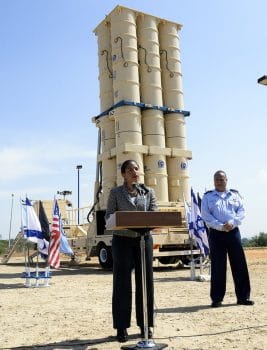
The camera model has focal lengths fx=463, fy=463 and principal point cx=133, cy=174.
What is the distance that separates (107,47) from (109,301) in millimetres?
10693

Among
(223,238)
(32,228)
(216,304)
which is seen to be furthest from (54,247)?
(216,304)

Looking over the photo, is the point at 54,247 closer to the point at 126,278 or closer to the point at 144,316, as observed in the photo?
the point at 126,278

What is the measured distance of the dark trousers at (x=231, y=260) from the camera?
248 inches

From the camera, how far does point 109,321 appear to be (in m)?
5.35

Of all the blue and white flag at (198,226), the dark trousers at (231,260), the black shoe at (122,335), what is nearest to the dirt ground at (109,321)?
→ the black shoe at (122,335)

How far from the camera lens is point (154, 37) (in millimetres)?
15320

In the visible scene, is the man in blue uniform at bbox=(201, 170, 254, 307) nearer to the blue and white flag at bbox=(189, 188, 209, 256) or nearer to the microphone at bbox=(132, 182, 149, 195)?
the microphone at bbox=(132, 182, 149, 195)

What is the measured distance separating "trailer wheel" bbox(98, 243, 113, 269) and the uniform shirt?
24.1 ft

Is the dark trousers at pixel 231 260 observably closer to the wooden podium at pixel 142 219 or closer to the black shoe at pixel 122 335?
the black shoe at pixel 122 335

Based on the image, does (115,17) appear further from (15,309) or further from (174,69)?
(15,309)

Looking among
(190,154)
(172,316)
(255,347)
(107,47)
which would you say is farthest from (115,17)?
(255,347)

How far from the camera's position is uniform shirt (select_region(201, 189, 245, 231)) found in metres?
6.38

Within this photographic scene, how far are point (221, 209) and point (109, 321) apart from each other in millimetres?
2207

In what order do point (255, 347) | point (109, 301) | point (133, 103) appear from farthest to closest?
1. point (133, 103)
2. point (109, 301)
3. point (255, 347)
